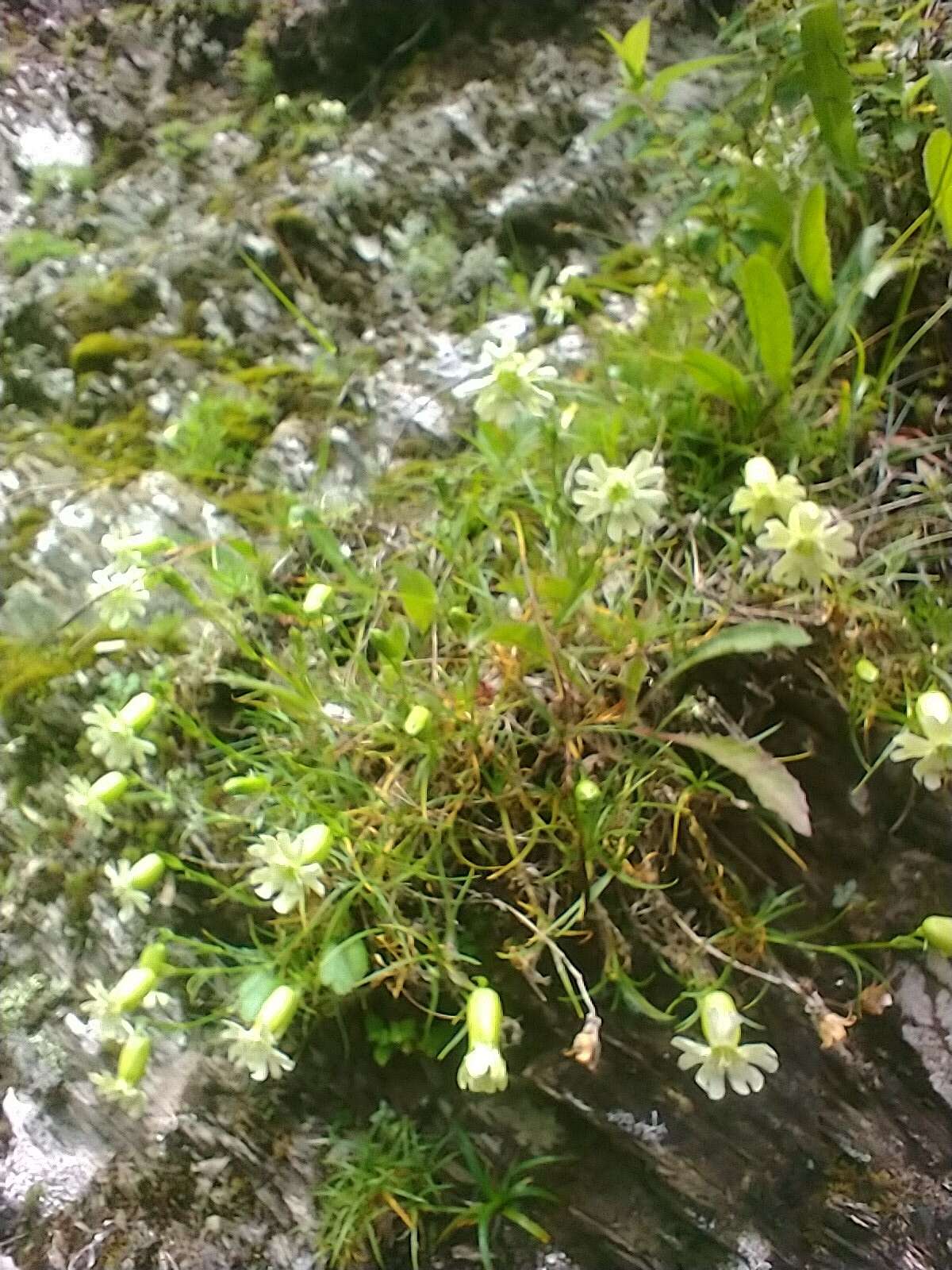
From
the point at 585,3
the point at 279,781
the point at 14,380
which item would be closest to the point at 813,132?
the point at 585,3

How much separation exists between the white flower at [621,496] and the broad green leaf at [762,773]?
20 cm

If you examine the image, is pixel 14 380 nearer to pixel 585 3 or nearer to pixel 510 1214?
pixel 585 3

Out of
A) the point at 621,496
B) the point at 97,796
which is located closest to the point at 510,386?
the point at 621,496

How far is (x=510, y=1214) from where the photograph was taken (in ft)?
3.12

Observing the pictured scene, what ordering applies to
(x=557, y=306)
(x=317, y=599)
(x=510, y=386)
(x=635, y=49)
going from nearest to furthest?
(x=510, y=386), (x=317, y=599), (x=635, y=49), (x=557, y=306)

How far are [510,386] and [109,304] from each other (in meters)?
0.81

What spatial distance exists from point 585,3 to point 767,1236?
1.63m

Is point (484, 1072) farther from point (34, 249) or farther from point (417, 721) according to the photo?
point (34, 249)

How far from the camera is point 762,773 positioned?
84 cm

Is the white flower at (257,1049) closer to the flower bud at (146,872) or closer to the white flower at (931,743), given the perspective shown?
the flower bud at (146,872)

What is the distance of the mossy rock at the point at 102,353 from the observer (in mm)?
1384

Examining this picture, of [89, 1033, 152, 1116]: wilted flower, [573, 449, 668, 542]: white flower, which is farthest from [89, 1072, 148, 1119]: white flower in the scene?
[573, 449, 668, 542]: white flower

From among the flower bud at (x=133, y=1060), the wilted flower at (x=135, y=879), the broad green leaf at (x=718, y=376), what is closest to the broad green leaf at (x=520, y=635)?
the broad green leaf at (x=718, y=376)

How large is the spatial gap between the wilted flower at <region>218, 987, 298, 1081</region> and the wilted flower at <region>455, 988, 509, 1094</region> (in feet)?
0.54
